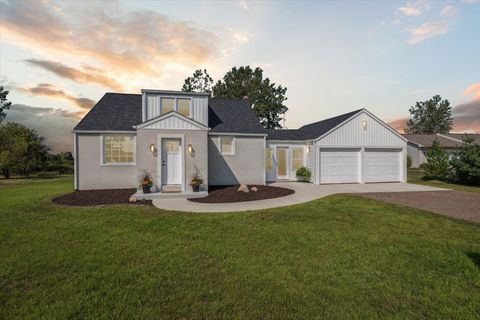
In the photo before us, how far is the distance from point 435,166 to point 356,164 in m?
6.71

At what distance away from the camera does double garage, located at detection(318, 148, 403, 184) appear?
16.1m

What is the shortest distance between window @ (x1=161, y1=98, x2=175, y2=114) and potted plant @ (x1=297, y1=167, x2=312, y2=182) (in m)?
9.90

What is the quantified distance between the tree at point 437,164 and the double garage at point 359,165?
302cm

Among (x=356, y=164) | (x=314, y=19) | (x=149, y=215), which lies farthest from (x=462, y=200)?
(x=149, y=215)

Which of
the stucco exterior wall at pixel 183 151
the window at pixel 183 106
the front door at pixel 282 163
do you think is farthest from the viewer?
the front door at pixel 282 163

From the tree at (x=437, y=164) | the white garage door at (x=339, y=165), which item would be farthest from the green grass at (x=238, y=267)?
the tree at (x=437, y=164)

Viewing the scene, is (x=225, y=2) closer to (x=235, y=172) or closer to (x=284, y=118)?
(x=235, y=172)

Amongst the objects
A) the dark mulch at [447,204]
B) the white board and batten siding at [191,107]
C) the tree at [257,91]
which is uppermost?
the tree at [257,91]

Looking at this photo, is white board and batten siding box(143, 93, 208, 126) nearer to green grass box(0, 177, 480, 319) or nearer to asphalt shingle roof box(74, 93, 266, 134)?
asphalt shingle roof box(74, 93, 266, 134)

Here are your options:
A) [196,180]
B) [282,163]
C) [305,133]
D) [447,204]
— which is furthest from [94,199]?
[447,204]

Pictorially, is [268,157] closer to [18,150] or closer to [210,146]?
[210,146]

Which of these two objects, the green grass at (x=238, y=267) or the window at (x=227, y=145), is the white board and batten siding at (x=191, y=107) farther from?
the green grass at (x=238, y=267)

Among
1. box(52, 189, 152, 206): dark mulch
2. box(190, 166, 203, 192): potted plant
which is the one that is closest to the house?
box(190, 166, 203, 192): potted plant

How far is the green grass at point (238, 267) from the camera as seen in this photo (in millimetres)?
3012
